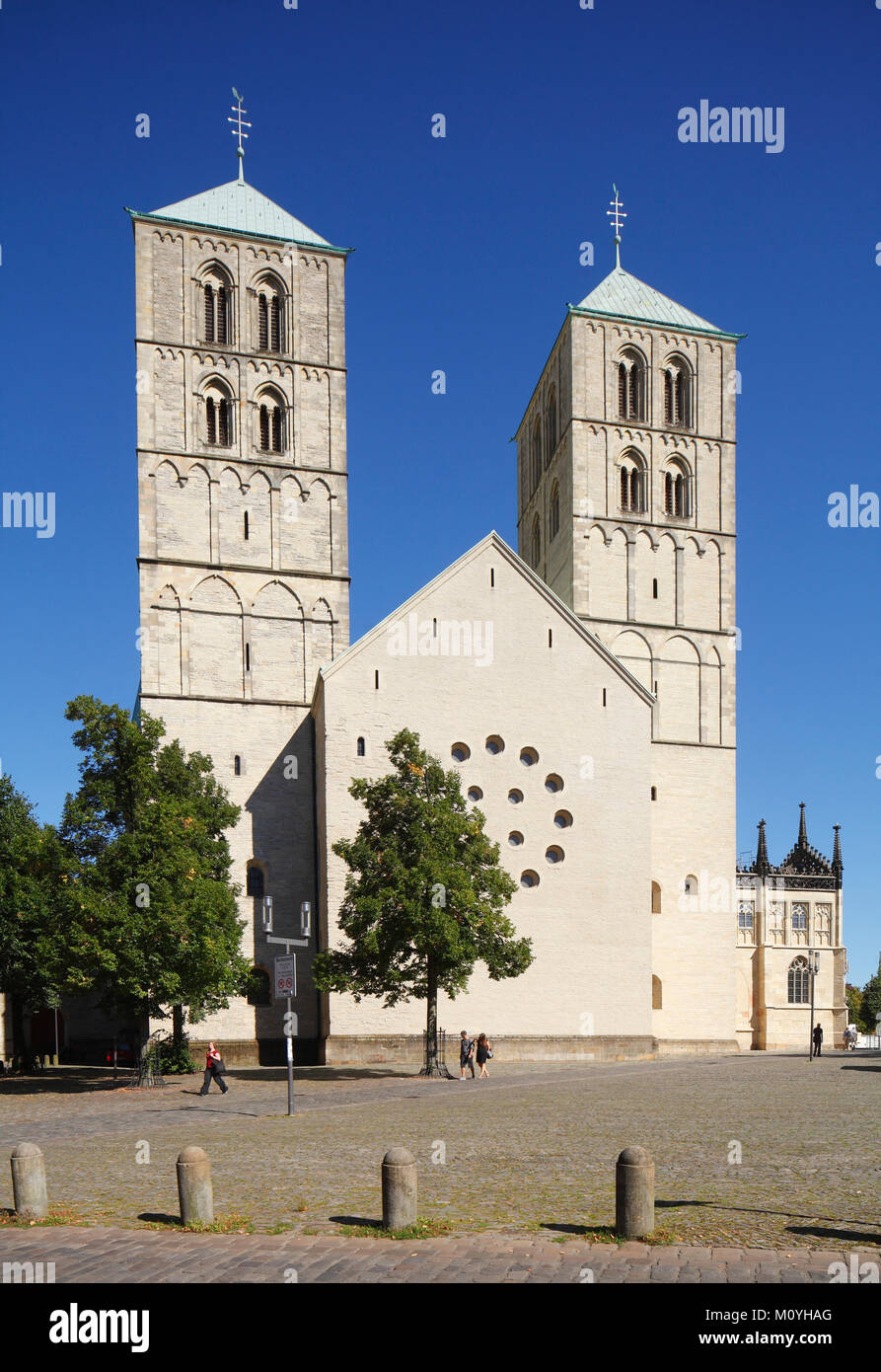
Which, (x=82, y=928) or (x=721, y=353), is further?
(x=721, y=353)

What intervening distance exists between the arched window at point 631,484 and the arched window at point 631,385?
198cm

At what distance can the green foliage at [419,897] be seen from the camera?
30.1m

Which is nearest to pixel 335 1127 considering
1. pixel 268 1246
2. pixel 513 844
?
pixel 268 1246

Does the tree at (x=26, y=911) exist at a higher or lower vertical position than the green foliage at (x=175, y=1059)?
higher

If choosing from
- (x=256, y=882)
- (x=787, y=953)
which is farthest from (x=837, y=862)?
(x=256, y=882)

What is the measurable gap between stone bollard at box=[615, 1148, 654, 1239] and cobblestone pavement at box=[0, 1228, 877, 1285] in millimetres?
157

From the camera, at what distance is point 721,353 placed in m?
51.1

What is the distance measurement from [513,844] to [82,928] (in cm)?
1610

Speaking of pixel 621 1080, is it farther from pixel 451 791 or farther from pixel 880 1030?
pixel 880 1030

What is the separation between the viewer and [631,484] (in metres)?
49.1

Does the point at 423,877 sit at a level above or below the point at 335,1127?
above

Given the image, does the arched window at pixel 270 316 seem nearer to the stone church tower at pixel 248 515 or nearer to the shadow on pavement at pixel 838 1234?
the stone church tower at pixel 248 515

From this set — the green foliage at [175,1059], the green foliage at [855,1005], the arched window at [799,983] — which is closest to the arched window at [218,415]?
the green foliage at [175,1059]
